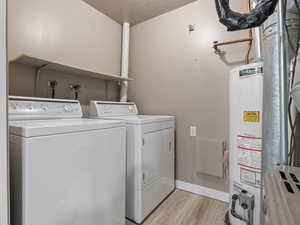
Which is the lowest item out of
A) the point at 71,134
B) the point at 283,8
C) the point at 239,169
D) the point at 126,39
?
the point at 239,169

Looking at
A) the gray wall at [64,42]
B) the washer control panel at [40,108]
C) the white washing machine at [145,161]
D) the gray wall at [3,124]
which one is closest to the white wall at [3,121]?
the gray wall at [3,124]

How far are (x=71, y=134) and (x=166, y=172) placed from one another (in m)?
1.27

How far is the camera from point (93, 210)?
107 cm

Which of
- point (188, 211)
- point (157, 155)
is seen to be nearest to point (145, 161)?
point (157, 155)

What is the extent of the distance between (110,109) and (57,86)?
0.67 metres

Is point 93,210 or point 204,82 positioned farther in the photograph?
point 204,82

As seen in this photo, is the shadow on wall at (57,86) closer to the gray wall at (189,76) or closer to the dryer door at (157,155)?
the gray wall at (189,76)

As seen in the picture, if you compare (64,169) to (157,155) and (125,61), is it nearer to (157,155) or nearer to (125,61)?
(157,155)

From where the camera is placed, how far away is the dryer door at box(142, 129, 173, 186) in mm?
1518

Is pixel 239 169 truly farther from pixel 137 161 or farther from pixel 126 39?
pixel 126 39

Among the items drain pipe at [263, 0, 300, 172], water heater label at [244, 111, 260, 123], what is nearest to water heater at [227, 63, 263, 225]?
water heater label at [244, 111, 260, 123]

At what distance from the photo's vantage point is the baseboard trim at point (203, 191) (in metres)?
1.81

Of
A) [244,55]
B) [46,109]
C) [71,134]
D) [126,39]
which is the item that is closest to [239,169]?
[244,55]

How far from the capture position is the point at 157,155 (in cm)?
169
